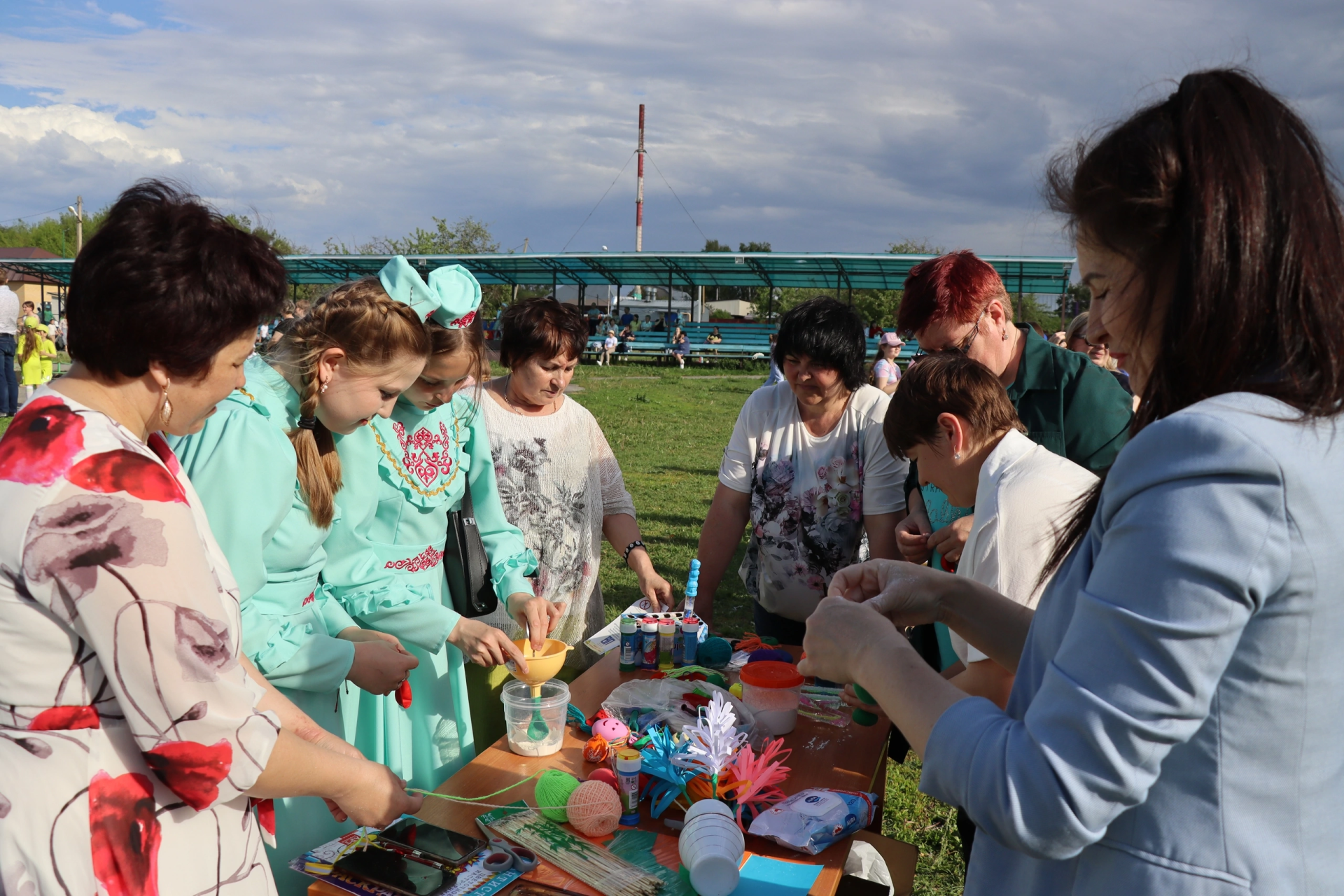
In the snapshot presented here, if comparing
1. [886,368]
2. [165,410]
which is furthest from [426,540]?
[886,368]

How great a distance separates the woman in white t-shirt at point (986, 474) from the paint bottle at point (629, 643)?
88 centimetres

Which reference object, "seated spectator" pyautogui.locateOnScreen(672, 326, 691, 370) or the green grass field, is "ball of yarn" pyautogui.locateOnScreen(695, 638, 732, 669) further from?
"seated spectator" pyautogui.locateOnScreen(672, 326, 691, 370)

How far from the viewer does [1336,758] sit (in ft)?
3.14

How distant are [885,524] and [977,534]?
1.26 meters

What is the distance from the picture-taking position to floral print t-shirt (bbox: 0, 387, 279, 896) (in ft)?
3.51

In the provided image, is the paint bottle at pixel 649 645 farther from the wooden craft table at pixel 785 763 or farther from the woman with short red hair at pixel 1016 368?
the woman with short red hair at pixel 1016 368

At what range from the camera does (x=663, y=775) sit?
1783mm

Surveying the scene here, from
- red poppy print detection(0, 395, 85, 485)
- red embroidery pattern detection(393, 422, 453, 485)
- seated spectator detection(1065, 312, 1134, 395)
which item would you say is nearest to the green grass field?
red embroidery pattern detection(393, 422, 453, 485)

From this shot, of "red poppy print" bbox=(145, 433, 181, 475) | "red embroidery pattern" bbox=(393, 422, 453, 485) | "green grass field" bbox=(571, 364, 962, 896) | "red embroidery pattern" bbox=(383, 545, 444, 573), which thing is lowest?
"green grass field" bbox=(571, 364, 962, 896)

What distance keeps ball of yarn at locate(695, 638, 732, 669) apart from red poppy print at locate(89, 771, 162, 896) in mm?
1613

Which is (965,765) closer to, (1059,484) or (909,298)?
(1059,484)

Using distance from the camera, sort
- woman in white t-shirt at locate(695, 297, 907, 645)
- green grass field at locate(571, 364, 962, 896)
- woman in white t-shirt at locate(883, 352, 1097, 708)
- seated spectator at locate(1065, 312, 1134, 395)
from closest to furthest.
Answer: woman in white t-shirt at locate(883, 352, 1097, 708)
woman in white t-shirt at locate(695, 297, 907, 645)
green grass field at locate(571, 364, 962, 896)
seated spectator at locate(1065, 312, 1134, 395)

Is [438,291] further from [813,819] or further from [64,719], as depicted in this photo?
[813,819]

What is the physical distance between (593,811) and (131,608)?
0.93m
